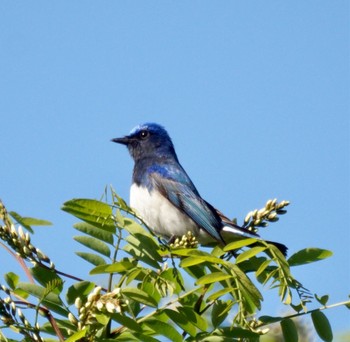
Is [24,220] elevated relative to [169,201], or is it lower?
lower

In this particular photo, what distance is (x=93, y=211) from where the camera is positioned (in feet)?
8.08

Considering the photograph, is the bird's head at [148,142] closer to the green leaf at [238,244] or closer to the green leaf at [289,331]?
the green leaf at [238,244]

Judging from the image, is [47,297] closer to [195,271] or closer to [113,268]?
[113,268]

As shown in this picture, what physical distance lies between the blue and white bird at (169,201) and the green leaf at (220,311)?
2485mm

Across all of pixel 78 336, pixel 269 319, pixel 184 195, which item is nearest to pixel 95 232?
pixel 78 336

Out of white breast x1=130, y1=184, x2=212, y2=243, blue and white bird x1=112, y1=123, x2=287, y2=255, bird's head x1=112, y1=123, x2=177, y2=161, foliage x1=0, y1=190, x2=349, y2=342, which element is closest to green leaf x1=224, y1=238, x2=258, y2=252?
foliage x1=0, y1=190, x2=349, y2=342

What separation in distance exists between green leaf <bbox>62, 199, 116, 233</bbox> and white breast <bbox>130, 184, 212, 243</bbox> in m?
3.25

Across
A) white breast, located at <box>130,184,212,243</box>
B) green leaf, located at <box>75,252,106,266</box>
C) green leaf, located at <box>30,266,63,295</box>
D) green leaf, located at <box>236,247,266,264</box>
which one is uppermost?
white breast, located at <box>130,184,212,243</box>

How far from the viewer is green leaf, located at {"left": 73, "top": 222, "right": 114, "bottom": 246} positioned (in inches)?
99.8

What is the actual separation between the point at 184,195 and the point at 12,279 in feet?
12.2

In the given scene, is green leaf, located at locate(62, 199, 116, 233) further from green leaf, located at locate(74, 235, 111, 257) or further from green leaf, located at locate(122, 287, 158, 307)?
green leaf, located at locate(122, 287, 158, 307)

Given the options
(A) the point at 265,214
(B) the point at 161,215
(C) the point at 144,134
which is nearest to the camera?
(A) the point at 265,214

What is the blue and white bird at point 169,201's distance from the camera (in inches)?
214

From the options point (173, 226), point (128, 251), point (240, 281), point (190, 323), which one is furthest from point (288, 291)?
point (173, 226)
